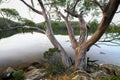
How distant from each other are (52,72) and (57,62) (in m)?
1.26

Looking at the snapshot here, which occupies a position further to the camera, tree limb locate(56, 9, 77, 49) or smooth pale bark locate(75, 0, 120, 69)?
tree limb locate(56, 9, 77, 49)

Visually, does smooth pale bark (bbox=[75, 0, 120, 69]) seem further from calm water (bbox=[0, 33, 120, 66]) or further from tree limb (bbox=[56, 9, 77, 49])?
calm water (bbox=[0, 33, 120, 66])

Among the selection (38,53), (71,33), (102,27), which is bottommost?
(38,53)

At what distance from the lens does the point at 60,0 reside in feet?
50.2

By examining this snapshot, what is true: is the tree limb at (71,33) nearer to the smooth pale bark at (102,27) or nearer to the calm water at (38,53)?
the calm water at (38,53)

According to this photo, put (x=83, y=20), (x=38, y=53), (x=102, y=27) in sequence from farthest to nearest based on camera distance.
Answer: (x=38, y=53), (x=83, y=20), (x=102, y=27)

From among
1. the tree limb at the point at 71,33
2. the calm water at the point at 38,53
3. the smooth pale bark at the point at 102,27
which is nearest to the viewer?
the smooth pale bark at the point at 102,27


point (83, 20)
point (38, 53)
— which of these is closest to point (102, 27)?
point (83, 20)

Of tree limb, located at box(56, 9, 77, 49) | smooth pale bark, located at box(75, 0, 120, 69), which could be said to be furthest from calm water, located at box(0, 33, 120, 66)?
smooth pale bark, located at box(75, 0, 120, 69)

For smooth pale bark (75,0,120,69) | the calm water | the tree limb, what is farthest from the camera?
the calm water

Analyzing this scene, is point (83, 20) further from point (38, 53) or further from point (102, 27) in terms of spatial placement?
point (38, 53)

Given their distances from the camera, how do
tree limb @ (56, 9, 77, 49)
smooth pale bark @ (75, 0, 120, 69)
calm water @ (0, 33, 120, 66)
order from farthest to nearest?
calm water @ (0, 33, 120, 66) < tree limb @ (56, 9, 77, 49) < smooth pale bark @ (75, 0, 120, 69)

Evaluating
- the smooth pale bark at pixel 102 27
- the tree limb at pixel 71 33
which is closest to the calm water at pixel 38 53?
the tree limb at pixel 71 33

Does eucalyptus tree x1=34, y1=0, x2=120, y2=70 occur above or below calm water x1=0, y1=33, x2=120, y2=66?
above
